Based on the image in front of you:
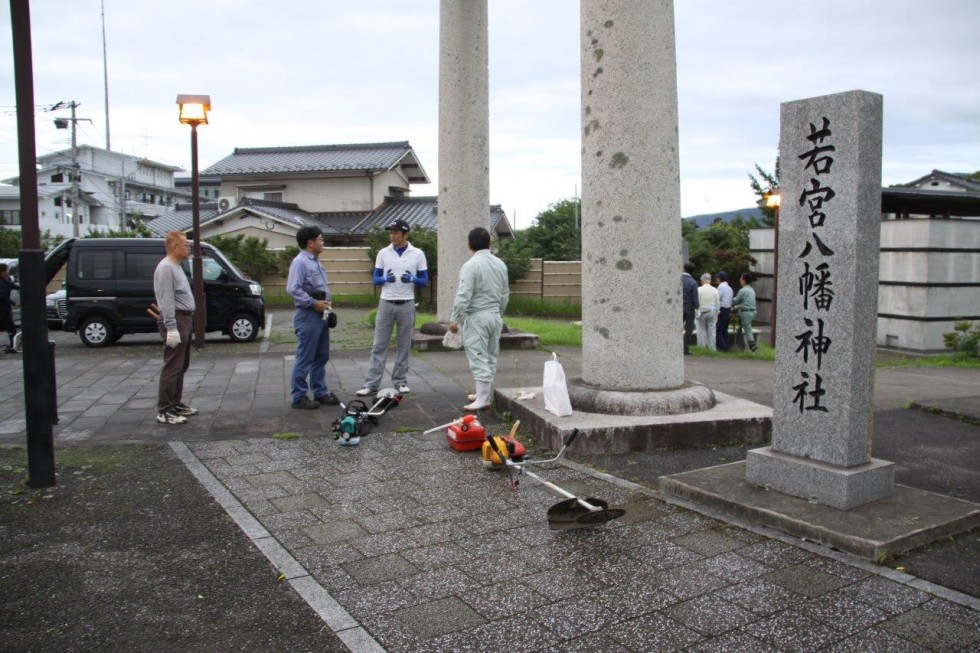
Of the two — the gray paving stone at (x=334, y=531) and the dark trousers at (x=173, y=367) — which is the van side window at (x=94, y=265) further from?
the gray paving stone at (x=334, y=531)

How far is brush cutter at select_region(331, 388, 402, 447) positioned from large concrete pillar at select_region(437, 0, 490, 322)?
16.5 feet

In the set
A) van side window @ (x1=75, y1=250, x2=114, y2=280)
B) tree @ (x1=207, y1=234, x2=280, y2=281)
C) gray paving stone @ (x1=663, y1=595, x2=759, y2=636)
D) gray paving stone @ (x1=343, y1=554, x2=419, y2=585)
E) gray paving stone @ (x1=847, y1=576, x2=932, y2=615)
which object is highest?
tree @ (x1=207, y1=234, x2=280, y2=281)

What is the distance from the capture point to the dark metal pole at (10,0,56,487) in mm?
4949

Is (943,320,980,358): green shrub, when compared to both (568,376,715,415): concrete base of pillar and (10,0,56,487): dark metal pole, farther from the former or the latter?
(10,0,56,487): dark metal pole

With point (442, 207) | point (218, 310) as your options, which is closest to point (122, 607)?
point (442, 207)

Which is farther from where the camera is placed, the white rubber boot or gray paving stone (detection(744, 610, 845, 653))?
the white rubber boot

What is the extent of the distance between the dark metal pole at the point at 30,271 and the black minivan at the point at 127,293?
950cm

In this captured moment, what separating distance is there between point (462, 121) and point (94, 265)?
305 inches

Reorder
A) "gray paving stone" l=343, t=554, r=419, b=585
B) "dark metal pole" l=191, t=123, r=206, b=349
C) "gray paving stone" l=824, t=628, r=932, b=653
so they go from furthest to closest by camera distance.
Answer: "dark metal pole" l=191, t=123, r=206, b=349 < "gray paving stone" l=343, t=554, r=419, b=585 < "gray paving stone" l=824, t=628, r=932, b=653

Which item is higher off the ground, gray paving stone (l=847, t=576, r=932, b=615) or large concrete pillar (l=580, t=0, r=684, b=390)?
large concrete pillar (l=580, t=0, r=684, b=390)

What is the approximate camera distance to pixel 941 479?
543cm

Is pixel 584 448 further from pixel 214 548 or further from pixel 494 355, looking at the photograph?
pixel 214 548

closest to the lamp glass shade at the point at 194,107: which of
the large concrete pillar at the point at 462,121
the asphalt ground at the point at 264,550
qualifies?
the large concrete pillar at the point at 462,121

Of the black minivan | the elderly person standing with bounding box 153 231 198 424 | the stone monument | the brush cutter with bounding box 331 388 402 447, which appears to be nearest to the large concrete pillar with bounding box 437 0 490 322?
the brush cutter with bounding box 331 388 402 447
